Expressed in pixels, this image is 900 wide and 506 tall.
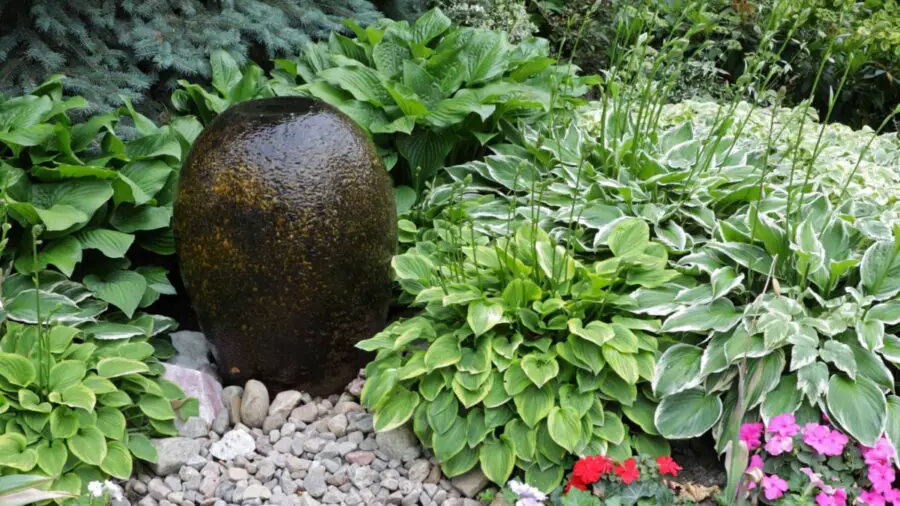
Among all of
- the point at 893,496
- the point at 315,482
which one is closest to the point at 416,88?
the point at 315,482

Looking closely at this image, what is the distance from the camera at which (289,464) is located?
308cm

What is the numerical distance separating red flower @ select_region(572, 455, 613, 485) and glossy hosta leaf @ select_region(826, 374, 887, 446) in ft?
2.59

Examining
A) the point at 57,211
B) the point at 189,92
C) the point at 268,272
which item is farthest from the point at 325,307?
the point at 189,92

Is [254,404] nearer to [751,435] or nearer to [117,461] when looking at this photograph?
[117,461]

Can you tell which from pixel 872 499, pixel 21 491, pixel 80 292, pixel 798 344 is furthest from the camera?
pixel 80 292

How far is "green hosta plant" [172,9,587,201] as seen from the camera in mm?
4156

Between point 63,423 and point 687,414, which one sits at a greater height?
point 687,414

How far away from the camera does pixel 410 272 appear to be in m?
3.43

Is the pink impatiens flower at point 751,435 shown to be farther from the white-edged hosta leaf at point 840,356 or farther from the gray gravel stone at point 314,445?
the gray gravel stone at point 314,445

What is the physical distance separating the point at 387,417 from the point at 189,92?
212 cm

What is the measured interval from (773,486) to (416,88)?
2592 millimetres

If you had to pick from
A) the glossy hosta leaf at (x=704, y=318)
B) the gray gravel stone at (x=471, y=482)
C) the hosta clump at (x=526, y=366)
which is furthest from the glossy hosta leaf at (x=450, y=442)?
the glossy hosta leaf at (x=704, y=318)

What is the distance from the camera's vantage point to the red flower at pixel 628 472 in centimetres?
267

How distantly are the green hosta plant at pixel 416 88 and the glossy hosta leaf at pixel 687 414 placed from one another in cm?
161
